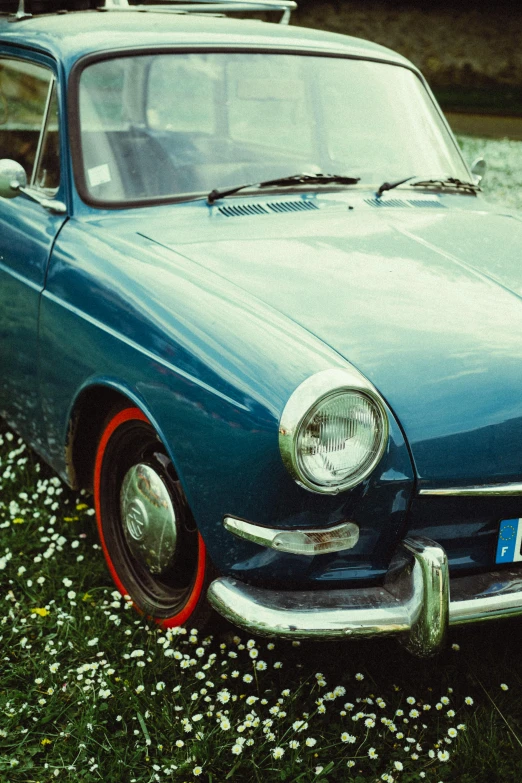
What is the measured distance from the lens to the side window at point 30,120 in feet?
10.6

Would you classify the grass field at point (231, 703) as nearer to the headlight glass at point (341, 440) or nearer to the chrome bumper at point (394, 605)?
the chrome bumper at point (394, 605)

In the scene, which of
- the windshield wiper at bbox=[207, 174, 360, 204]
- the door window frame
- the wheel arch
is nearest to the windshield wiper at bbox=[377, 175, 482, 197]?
the windshield wiper at bbox=[207, 174, 360, 204]

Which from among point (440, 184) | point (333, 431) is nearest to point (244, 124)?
point (440, 184)

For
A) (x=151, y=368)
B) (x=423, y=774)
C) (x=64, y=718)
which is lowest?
(x=64, y=718)

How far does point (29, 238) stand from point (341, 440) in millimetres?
1605

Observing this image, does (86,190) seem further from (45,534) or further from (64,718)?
(64,718)

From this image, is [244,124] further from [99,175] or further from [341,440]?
[341,440]

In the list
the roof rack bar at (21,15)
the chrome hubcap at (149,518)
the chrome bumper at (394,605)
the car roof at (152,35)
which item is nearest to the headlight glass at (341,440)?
the chrome bumper at (394,605)

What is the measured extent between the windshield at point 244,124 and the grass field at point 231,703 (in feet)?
4.74

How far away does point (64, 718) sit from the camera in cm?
250

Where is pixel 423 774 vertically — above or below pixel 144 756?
above

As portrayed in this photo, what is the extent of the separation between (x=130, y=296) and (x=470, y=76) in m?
20.9

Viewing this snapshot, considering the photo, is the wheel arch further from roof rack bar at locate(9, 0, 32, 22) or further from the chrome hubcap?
roof rack bar at locate(9, 0, 32, 22)

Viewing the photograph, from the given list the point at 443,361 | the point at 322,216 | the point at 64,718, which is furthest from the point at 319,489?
the point at 322,216
